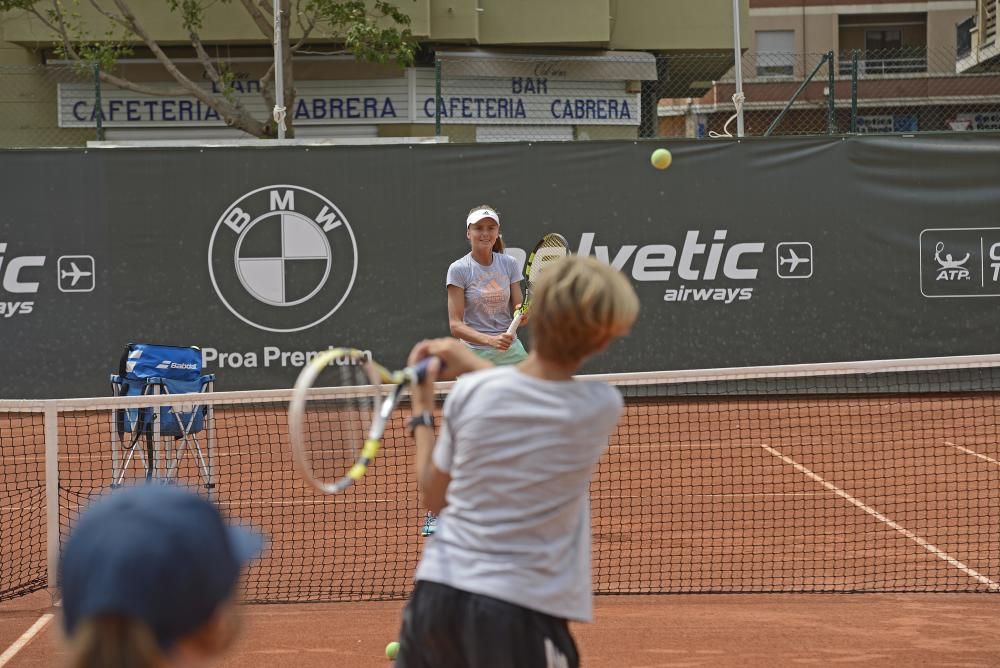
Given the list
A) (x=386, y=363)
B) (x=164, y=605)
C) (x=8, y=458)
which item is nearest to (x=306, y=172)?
(x=386, y=363)

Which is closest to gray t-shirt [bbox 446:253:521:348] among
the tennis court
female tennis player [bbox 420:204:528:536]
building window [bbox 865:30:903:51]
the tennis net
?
female tennis player [bbox 420:204:528:536]

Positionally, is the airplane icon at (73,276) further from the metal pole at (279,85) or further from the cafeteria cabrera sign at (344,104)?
the cafeteria cabrera sign at (344,104)

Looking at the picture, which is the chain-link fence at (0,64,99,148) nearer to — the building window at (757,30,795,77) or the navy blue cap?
the navy blue cap

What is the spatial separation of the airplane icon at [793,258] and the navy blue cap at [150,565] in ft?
35.0

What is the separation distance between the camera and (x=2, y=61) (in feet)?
56.9

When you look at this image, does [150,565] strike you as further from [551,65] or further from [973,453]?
[551,65]

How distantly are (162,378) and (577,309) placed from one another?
551 cm

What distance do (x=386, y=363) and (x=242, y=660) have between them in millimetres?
6920

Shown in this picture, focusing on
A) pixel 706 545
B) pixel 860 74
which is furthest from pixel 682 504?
pixel 860 74

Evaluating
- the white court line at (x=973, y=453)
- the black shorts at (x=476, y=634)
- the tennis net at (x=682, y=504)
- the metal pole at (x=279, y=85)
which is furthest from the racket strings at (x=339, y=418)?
the metal pole at (x=279, y=85)

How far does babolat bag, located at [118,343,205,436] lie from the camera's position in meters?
7.24

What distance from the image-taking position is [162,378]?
730cm

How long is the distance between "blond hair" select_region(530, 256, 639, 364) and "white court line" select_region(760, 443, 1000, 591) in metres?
3.95

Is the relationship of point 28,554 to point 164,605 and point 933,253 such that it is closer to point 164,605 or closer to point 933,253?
point 164,605
